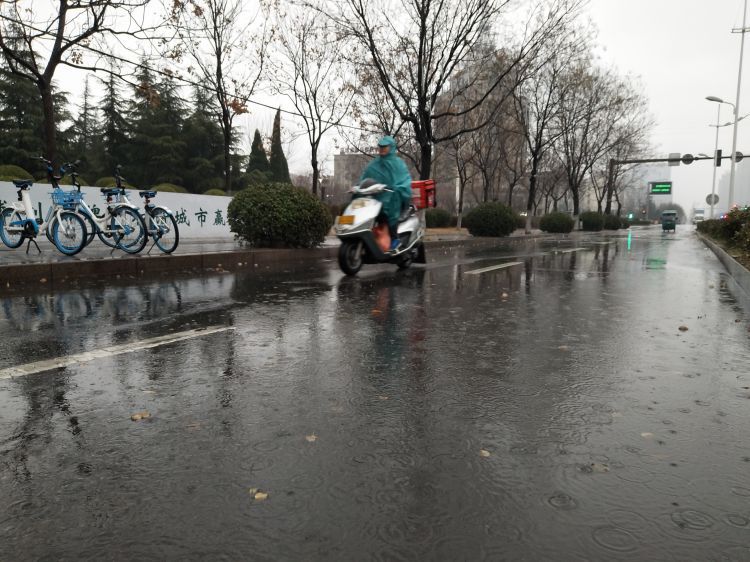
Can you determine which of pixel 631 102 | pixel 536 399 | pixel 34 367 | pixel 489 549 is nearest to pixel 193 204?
pixel 34 367

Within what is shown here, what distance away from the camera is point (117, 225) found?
33.0ft

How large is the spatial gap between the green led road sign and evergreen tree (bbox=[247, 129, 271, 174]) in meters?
50.3

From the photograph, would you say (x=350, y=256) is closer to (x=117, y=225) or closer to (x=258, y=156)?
(x=117, y=225)

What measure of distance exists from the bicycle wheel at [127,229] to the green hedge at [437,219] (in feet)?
93.6

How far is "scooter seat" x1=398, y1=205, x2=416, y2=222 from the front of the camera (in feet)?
32.5

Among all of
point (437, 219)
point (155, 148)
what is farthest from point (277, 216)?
point (155, 148)

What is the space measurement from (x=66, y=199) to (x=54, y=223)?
462mm

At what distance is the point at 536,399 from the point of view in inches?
125

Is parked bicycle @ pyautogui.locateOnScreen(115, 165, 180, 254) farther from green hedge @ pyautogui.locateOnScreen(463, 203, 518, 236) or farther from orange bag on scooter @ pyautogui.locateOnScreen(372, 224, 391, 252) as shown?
green hedge @ pyautogui.locateOnScreen(463, 203, 518, 236)

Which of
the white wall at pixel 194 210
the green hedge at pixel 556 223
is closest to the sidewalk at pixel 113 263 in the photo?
the white wall at pixel 194 210

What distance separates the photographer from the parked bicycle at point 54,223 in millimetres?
9346

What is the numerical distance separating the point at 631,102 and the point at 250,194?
36.5m

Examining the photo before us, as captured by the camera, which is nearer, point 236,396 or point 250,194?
point 236,396

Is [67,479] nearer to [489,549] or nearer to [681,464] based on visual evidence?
[489,549]
